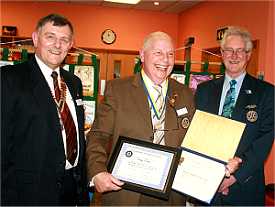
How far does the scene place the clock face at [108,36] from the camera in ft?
32.3

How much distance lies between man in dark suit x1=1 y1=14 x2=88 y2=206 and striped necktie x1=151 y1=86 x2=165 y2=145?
0.51 metres

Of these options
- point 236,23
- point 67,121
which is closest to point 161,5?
point 236,23

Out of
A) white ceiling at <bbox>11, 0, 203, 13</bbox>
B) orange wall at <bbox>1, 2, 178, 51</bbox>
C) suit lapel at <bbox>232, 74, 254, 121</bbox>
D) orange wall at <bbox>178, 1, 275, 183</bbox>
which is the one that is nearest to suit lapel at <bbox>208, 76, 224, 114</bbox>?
suit lapel at <bbox>232, 74, 254, 121</bbox>

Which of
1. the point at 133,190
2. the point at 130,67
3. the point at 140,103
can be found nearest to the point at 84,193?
the point at 133,190

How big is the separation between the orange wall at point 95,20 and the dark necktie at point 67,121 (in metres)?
7.62

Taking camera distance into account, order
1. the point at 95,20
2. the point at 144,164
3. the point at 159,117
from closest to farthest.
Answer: the point at 144,164 → the point at 159,117 → the point at 95,20

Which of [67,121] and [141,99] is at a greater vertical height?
[141,99]

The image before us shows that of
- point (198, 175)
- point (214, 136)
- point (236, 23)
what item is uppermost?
point (236, 23)

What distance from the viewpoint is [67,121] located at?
88.5 inches

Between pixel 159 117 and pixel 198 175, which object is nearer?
pixel 198 175

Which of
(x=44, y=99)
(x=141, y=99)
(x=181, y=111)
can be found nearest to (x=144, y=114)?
(x=141, y=99)

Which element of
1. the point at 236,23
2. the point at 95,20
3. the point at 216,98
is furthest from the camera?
the point at 95,20

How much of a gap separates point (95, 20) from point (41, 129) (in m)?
8.14

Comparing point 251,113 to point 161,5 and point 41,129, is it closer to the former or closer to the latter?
point 41,129
